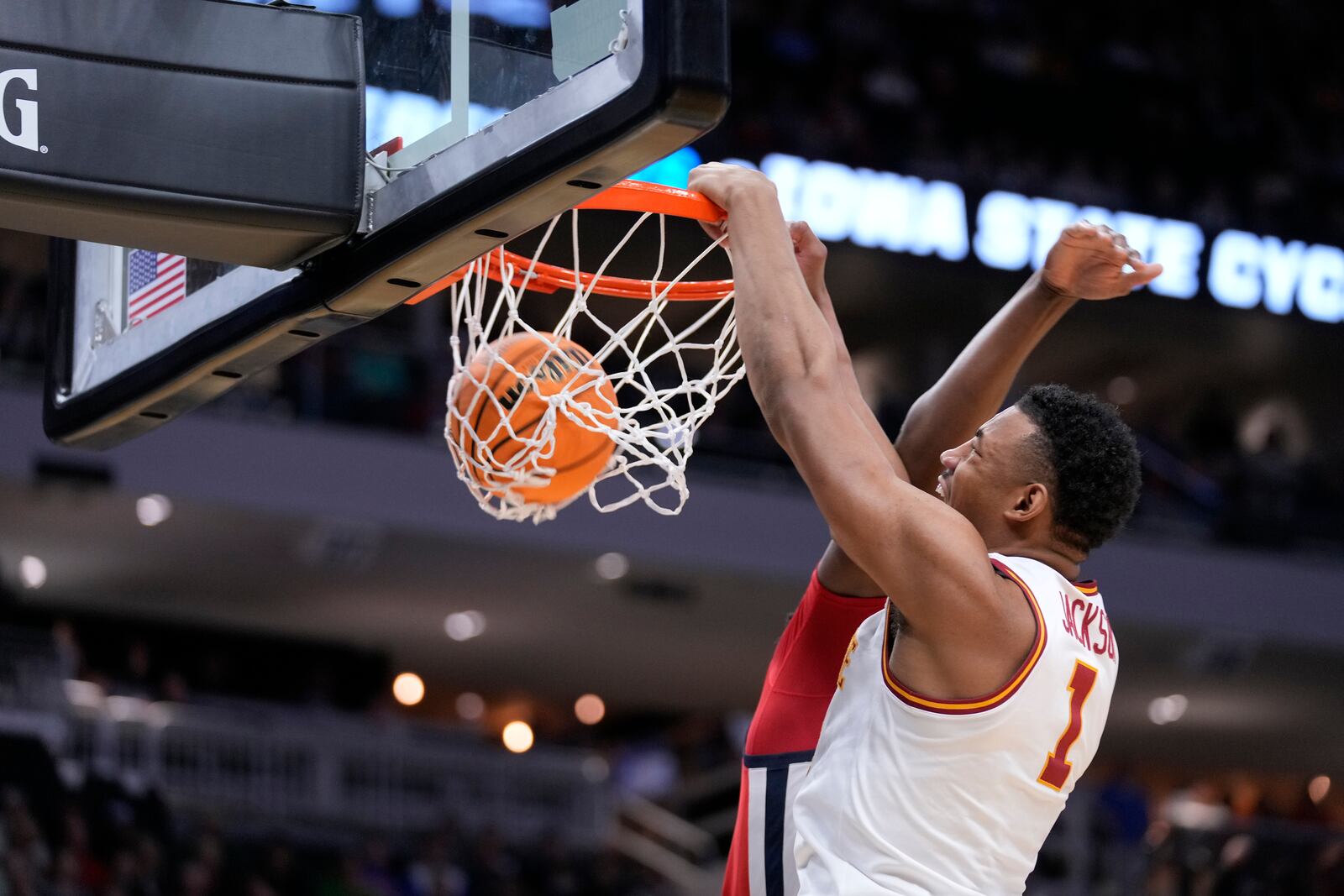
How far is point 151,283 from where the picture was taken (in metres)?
Answer: 3.10

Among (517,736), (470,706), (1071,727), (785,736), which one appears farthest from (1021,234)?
(1071,727)

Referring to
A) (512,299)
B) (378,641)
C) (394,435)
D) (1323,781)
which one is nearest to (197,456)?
(394,435)

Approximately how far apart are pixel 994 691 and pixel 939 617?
0.46 feet

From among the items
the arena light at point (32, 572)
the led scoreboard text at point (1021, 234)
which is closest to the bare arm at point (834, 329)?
the led scoreboard text at point (1021, 234)

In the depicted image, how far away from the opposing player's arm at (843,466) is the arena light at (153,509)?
32.5 ft

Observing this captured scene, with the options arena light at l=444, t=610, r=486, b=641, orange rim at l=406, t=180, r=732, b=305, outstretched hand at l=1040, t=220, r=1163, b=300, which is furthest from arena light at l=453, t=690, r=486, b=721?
outstretched hand at l=1040, t=220, r=1163, b=300

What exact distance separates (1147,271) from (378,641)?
13.7 meters

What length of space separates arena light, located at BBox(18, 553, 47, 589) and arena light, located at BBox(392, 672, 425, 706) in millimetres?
4150

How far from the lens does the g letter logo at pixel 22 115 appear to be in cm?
242

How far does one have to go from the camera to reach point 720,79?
2.19 metres

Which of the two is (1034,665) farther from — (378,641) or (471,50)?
(378,641)

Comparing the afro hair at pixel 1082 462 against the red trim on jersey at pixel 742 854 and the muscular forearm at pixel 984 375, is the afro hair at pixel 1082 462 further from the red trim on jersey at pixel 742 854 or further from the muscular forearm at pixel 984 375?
the red trim on jersey at pixel 742 854

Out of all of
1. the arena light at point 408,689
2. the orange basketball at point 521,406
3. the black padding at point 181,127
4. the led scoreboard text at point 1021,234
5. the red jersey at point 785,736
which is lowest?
the arena light at point 408,689

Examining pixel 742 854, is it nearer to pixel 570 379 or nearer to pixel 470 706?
pixel 570 379
